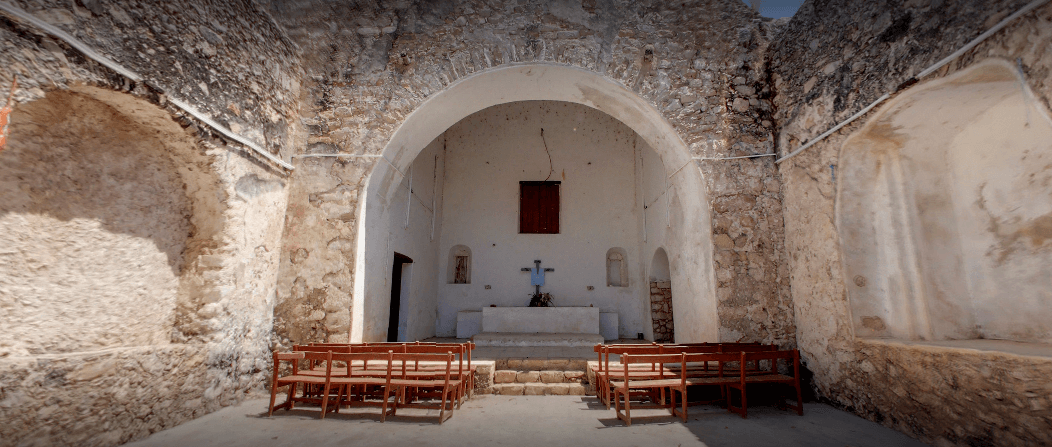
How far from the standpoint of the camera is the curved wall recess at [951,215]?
12.2 feet

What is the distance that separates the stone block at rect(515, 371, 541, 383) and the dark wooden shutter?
5666 mm

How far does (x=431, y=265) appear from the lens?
33.2 ft

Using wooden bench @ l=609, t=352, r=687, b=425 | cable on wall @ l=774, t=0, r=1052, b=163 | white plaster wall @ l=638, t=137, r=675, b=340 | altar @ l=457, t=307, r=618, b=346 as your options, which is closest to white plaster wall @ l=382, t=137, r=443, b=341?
altar @ l=457, t=307, r=618, b=346

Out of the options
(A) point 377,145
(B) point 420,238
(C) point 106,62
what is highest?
(A) point 377,145

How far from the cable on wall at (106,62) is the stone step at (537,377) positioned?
11.8 ft

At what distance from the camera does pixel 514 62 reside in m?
5.83

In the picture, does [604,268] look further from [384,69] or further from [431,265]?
[384,69]

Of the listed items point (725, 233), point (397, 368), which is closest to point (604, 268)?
point (725, 233)

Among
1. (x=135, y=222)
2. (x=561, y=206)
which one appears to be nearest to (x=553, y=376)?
(x=135, y=222)

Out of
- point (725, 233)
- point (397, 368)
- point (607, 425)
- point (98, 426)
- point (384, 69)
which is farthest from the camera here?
point (384, 69)

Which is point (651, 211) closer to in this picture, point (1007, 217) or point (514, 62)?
point (514, 62)

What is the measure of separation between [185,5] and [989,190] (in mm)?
7311

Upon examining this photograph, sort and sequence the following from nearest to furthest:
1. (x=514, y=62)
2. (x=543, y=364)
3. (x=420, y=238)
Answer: (x=543, y=364) < (x=514, y=62) < (x=420, y=238)

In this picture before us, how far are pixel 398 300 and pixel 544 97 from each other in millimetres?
4525
